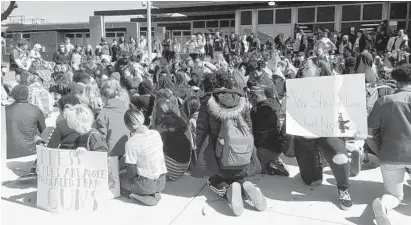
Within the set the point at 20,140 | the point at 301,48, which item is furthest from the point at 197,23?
the point at 20,140

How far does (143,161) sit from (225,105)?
95 cm

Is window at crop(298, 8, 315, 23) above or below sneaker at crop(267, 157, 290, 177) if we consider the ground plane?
above

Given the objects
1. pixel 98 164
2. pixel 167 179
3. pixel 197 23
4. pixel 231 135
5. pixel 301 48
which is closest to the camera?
pixel 98 164

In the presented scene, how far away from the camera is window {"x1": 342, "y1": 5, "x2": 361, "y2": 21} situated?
64.5ft

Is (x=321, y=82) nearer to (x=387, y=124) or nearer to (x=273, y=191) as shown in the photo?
(x=387, y=124)

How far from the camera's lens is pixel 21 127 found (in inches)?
176

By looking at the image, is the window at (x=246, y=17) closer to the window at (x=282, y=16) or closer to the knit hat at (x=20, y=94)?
the window at (x=282, y=16)

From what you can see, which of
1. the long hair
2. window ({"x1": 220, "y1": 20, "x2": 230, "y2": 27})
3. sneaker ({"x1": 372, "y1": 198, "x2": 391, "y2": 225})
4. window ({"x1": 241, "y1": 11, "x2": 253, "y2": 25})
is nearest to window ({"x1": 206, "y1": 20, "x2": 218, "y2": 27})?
window ({"x1": 220, "y1": 20, "x2": 230, "y2": 27})

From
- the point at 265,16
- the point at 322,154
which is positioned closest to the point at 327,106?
the point at 322,154

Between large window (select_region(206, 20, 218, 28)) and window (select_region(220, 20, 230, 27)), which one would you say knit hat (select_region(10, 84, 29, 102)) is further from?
large window (select_region(206, 20, 218, 28))

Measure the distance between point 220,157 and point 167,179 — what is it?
0.98m

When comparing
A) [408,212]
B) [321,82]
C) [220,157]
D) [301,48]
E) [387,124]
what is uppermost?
[301,48]

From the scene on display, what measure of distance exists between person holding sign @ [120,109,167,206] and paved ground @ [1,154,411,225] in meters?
Result: 0.15

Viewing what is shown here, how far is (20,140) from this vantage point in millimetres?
4504
